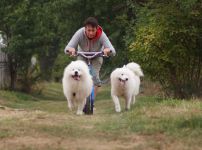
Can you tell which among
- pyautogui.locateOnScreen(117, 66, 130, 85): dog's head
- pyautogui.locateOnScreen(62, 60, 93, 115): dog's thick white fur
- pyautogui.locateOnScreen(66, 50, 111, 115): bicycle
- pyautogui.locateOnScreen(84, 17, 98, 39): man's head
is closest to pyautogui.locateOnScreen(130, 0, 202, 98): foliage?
pyautogui.locateOnScreen(117, 66, 130, 85): dog's head

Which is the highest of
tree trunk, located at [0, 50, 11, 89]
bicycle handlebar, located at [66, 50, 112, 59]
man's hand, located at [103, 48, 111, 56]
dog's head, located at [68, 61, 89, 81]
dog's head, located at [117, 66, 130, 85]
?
man's hand, located at [103, 48, 111, 56]

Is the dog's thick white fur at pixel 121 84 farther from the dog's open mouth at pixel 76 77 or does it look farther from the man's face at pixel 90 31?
the dog's open mouth at pixel 76 77

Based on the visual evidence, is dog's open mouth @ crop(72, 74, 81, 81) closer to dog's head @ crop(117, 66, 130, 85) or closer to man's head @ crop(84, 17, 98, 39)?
man's head @ crop(84, 17, 98, 39)

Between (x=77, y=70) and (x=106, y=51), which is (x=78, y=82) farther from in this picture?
(x=106, y=51)

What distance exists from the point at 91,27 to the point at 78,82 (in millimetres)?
1166

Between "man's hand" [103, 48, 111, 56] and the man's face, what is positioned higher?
the man's face

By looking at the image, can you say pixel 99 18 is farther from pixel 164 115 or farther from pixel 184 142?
pixel 184 142

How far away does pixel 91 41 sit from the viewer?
12227mm

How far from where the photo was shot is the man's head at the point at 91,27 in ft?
38.9

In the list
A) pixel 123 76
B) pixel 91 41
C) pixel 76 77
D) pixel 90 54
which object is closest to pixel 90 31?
pixel 91 41

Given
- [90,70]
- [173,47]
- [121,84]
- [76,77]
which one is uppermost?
[173,47]

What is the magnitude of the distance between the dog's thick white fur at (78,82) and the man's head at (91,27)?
68 cm

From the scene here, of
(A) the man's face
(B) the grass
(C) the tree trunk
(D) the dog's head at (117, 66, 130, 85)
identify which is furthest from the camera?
(C) the tree trunk

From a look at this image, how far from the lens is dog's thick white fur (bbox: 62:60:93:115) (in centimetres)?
1152
